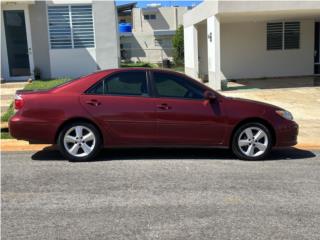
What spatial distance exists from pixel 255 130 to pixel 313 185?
65.5 inches

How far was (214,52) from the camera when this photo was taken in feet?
57.8

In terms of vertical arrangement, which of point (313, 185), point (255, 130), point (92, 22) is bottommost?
point (313, 185)

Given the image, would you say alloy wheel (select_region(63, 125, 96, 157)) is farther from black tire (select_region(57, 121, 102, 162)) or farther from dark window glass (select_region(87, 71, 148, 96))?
dark window glass (select_region(87, 71, 148, 96))

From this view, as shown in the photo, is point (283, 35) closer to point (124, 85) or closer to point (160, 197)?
point (124, 85)

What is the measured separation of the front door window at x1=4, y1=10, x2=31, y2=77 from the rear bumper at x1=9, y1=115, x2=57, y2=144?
1257cm

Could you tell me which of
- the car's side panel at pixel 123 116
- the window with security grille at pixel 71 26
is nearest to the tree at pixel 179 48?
the window with security grille at pixel 71 26

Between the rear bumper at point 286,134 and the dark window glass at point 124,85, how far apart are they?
2.27 m

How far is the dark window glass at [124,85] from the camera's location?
781cm

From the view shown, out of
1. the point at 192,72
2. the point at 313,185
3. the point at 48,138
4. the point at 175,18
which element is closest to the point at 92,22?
the point at 192,72

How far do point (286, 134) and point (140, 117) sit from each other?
2402 millimetres

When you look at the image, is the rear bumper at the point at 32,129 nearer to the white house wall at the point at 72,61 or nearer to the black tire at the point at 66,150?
the black tire at the point at 66,150

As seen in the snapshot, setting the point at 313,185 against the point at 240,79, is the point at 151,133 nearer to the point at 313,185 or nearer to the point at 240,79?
the point at 313,185

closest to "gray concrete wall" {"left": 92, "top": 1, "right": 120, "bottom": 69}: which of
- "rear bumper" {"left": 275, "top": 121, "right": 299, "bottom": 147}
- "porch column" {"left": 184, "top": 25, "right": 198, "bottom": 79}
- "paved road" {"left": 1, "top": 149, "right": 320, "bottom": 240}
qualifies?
"porch column" {"left": 184, "top": 25, "right": 198, "bottom": 79}

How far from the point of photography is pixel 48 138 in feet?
25.2
